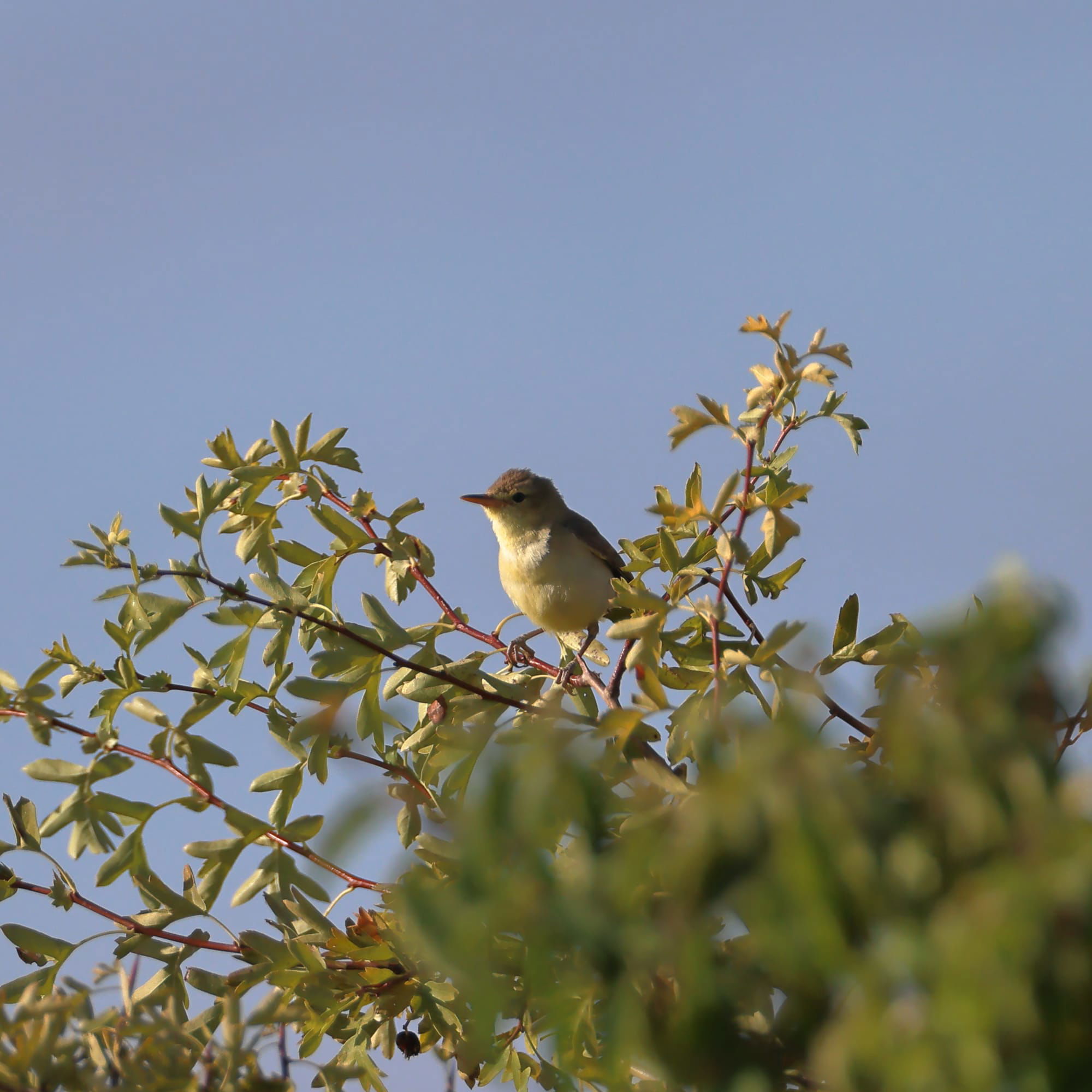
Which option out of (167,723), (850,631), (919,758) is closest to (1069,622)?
(919,758)

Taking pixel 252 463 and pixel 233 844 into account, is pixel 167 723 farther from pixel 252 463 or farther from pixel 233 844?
pixel 252 463

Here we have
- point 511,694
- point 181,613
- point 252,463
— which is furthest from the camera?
point 252,463

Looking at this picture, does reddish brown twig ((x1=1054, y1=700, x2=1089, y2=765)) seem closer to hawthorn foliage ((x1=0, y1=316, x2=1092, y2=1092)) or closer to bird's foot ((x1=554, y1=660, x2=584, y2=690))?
hawthorn foliage ((x1=0, y1=316, x2=1092, y2=1092))

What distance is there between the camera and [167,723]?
2824 millimetres

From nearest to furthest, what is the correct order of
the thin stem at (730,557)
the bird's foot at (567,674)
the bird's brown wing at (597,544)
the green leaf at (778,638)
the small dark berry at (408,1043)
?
the green leaf at (778,638) < the thin stem at (730,557) < the small dark berry at (408,1043) < the bird's foot at (567,674) < the bird's brown wing at (597,544)

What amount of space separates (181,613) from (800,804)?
8.07 ft

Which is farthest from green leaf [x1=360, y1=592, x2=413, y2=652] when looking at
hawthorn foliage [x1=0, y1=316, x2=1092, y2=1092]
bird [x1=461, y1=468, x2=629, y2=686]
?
bird [x1=461, y1=468, x2=629, y2=686]

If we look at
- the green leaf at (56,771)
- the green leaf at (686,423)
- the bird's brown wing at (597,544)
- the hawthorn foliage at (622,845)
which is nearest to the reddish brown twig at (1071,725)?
the hawthorn foliage at (622,845)

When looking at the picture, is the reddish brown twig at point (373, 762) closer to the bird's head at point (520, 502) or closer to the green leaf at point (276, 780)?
the green leaf at point (276, 780)

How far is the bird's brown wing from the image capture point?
23.3 ft

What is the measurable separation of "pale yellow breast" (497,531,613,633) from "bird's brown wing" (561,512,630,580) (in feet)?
0.19

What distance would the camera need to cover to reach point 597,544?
7.21 meters

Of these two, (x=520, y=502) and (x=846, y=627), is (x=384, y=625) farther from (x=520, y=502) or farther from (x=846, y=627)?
(x=520, y=502)

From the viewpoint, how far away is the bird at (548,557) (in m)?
6.52
